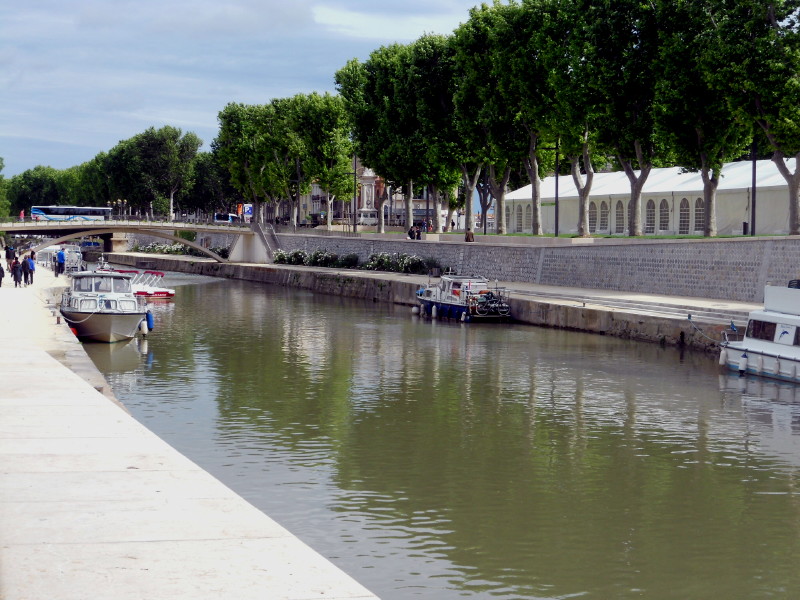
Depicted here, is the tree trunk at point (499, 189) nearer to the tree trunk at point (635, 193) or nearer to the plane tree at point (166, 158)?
the tree trunk at point (635, 193)

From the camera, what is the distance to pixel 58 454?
1538cm

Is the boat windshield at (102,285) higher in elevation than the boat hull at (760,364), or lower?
higher

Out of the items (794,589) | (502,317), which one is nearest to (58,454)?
(794,589)

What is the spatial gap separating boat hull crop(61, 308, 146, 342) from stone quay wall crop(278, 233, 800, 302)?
81.8 ft

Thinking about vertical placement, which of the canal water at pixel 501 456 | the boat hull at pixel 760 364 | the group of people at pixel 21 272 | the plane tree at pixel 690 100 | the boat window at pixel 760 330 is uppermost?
the plane tree at pixel 690 100

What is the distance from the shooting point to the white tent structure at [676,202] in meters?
62.4

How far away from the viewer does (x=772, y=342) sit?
34469 millimetres

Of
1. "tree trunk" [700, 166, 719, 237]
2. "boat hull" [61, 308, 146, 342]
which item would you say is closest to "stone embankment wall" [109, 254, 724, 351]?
"tree trunk" [700, 166, 719, 237]

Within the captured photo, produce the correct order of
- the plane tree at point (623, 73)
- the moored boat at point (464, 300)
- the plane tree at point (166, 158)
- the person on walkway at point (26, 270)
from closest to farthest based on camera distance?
the moored boat at point (464, 300) → the plane tree at point (623, 73) → the person on walkway at point (26, 270) → the plane tree at point (166, 158)

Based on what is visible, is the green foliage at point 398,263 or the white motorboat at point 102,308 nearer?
the white motorboat at point 102,308

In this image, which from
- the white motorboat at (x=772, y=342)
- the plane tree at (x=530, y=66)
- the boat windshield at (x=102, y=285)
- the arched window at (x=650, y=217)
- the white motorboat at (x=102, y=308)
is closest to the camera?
the white motorboat at (x=772, y=342)

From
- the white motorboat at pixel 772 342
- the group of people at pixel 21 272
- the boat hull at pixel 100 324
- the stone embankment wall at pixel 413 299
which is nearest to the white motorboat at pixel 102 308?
the boat hull at pixel 100 324

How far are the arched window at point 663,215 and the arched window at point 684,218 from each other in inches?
59.8

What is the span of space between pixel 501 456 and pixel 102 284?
25.4 metres
